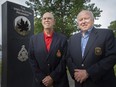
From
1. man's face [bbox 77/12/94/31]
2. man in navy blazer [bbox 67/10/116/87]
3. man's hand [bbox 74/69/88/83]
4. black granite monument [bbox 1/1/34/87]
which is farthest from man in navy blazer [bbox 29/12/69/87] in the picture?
black granite monument [bbox 1/1/34/87]

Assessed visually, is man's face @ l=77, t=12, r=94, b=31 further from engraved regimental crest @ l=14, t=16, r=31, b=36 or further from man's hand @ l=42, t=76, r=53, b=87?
engraved regimental crest @ l=14, t=16, r=31, b=36

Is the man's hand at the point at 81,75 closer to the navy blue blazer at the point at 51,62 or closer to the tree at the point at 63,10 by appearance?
the navy blue blazer at the point at 51,62

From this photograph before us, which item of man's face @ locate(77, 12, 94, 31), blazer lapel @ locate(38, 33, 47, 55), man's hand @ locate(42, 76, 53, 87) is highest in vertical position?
man's face @ locate(77, 12, 94, 31)

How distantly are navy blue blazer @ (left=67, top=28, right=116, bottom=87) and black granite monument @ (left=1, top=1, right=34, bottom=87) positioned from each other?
9.89 ft

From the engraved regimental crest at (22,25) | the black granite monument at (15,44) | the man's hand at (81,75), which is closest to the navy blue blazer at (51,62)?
the man's hand at (81,75)

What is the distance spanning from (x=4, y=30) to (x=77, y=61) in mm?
3313

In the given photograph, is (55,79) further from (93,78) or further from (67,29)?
(67,29)

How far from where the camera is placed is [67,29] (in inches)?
890

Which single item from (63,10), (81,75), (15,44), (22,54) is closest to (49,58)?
(81,75)

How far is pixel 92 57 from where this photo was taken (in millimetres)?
4391

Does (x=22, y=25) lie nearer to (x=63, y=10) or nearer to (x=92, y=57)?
(x=92, y=57)

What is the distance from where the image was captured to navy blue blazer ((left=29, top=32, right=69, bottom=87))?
4844 mm

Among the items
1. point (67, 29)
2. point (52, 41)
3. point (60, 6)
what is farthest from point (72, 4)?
point (52, 41)

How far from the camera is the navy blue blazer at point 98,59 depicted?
4.29 metres
